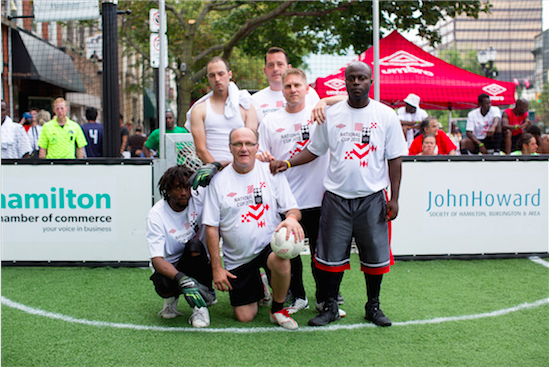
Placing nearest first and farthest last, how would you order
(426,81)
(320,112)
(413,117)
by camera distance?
(320,112) < (413,117) < (426,81)

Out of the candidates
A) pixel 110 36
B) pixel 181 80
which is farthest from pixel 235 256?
pixel 181 80

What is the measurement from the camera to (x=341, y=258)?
387 cm

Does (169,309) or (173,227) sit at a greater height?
(173,227)

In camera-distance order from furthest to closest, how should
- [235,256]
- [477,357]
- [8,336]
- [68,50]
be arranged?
1. [68,50]
2. [235,256]
3. [8,336]
4. [477,357]

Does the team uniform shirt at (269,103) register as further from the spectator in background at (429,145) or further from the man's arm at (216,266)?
the spectator in background at (429,145)

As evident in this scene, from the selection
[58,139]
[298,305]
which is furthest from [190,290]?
[58,139]

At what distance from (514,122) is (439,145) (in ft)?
7.20

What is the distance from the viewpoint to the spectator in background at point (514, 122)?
8844 mm

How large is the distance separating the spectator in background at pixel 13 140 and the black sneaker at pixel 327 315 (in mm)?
6287

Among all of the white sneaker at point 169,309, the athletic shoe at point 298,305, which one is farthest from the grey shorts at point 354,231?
the white sneaker at point 169,309

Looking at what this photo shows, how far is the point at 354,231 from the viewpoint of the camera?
3.91 meters

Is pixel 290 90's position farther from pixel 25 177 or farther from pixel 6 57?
pixel 6 57

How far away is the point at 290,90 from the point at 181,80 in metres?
11.2

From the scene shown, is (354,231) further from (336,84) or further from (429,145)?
(336,84)
